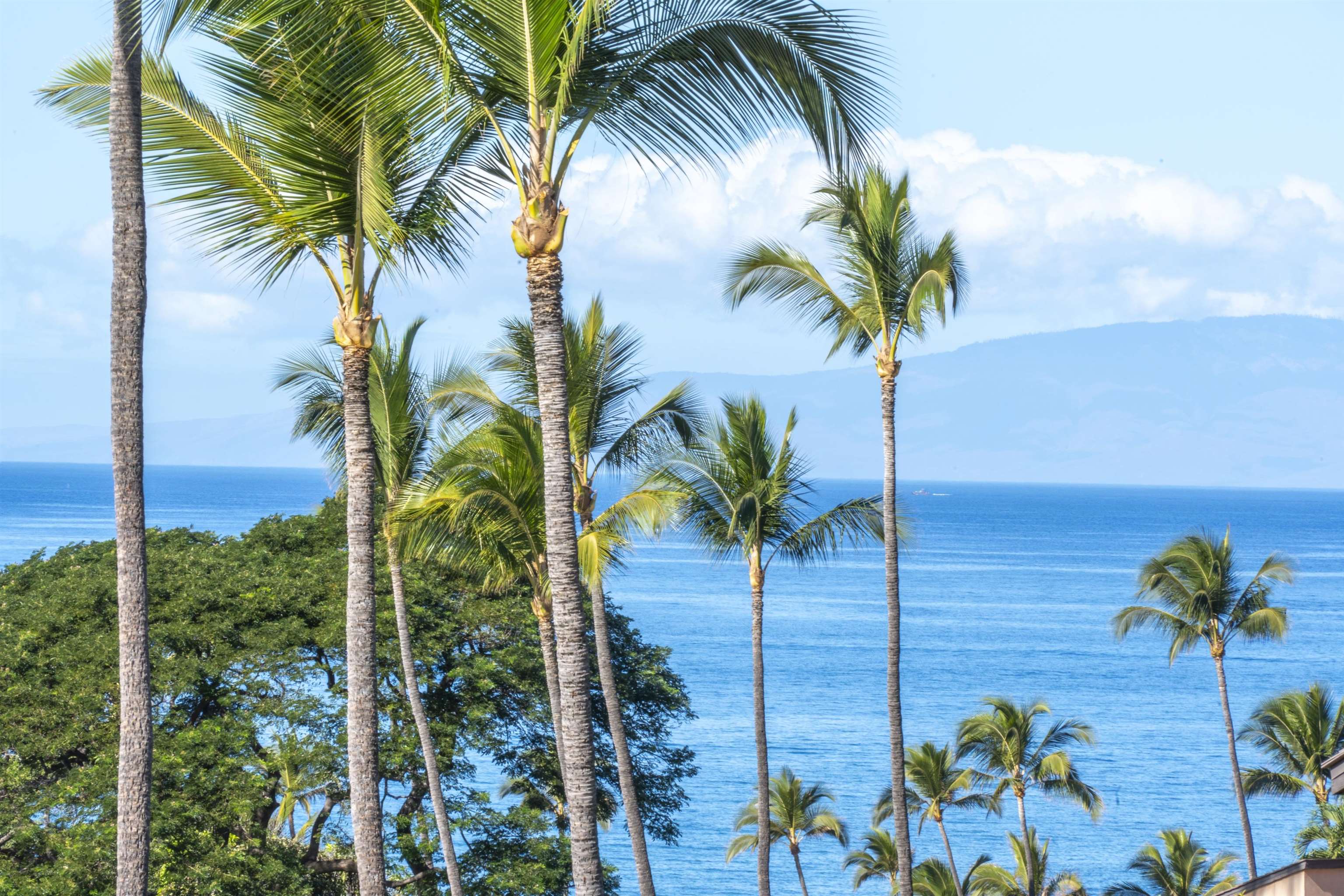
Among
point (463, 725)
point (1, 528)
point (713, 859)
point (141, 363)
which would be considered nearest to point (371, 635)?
point (141, 363)

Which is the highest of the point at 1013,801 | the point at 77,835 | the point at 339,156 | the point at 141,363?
the point at 339,156

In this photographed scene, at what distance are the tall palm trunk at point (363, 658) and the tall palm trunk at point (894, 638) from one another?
27.2ft

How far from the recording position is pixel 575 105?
8.86 m

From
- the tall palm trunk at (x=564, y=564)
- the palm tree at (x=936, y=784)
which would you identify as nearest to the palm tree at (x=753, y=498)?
the tall palm trunk at (x=564, y=564)

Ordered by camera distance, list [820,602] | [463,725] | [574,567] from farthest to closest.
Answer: [820,602]
[463,725]
[574,567]

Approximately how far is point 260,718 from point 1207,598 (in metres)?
24.0

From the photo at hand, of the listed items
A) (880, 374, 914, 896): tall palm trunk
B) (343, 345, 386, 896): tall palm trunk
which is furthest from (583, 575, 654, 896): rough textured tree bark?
(343, 345, 386, 896): tall palm trunk

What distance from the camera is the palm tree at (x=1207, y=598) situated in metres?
33.4

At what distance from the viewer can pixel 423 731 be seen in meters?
20.1

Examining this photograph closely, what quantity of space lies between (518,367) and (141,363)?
31.0 feet

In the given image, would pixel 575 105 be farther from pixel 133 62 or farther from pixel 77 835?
pixel 77 835

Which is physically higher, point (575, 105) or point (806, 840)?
point (575, 105)

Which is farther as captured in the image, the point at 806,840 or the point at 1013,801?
the point at 1013,801

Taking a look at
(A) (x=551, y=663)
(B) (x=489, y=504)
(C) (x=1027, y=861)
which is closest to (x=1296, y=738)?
(C) (x=1027, y=861)
